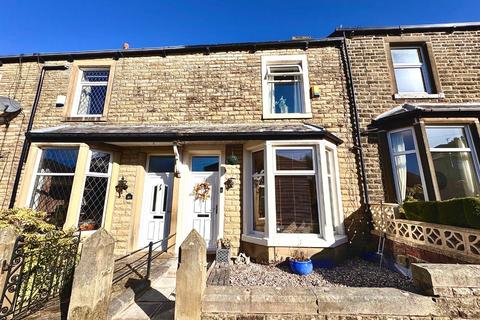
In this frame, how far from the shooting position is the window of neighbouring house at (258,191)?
577cm

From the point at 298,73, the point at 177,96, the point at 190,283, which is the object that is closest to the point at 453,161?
the point at 298,73

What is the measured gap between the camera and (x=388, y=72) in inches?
270

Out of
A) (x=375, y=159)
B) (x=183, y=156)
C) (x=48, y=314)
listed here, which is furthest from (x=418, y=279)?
(x=183, y=156)

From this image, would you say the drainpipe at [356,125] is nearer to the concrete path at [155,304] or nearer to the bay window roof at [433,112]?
the bay window roof at [433,112]

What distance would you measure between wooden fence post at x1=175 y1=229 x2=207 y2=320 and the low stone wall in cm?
12

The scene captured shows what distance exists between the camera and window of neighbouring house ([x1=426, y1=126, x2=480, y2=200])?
18.3 feet

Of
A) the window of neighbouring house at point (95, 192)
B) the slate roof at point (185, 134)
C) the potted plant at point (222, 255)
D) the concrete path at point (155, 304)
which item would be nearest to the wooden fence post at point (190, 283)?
the concrete path at point (155, 304)

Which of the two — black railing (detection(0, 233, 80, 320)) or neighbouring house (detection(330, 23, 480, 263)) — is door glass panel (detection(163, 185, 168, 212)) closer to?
black railing (detection(0, 233, 80, 320))

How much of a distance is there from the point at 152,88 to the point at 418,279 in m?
8.17

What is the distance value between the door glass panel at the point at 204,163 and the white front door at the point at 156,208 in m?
0.83

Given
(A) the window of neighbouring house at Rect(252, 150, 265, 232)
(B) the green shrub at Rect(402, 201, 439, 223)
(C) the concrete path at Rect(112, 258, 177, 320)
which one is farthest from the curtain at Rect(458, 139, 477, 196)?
(C) the concrete path at Rect(112, 258, 177, 320)

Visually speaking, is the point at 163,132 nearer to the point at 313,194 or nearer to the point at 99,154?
the point at 99,154

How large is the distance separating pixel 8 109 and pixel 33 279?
6.98 m

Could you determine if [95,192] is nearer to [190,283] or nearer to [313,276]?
[190,283]
